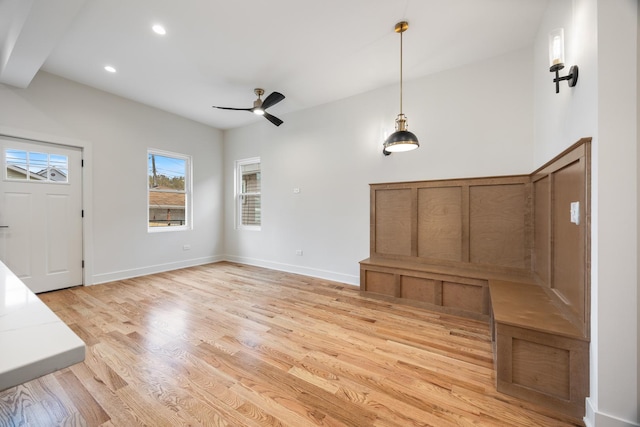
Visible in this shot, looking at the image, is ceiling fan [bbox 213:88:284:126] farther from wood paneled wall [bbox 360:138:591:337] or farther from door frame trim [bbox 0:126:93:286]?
door frame trim [bbox 0:126:93:286]

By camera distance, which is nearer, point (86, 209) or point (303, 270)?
point (86, 209)

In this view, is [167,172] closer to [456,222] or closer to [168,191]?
[168,191]

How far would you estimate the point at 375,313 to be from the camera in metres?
2.99

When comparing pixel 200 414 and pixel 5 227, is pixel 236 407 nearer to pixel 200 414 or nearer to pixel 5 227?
pixel 200 414

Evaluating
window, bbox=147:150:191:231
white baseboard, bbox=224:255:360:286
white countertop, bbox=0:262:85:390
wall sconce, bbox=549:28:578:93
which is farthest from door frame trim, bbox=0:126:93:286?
wall sconce, bbox=549:28:578:93

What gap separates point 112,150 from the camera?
4.22 m

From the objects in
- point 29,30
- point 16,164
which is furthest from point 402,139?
point 16,164

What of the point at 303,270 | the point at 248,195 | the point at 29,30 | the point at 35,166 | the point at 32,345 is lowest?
the point at 303,270

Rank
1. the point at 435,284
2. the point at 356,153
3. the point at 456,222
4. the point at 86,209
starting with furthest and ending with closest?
the point at 356,153, the point at 86,209, the point at 456,222, the point at 435,284

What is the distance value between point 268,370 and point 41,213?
4.05 m

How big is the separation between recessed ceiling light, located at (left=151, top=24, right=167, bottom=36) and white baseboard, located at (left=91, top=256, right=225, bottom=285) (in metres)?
3.64

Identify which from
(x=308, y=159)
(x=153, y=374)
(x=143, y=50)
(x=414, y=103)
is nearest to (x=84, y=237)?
(x=143, y=50)

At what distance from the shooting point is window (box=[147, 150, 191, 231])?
15.8 feet

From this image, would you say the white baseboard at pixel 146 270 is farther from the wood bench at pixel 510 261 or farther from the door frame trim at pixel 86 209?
the wood bench at pixel 510 261
